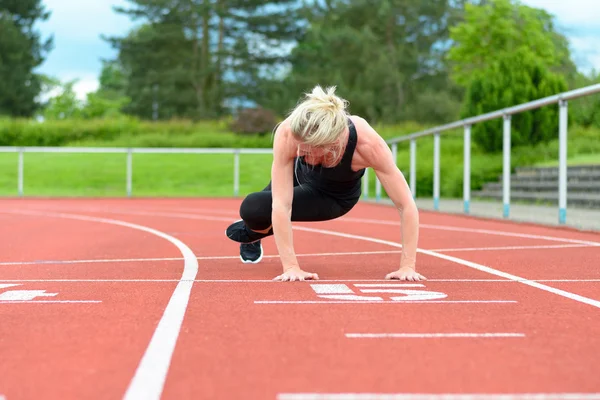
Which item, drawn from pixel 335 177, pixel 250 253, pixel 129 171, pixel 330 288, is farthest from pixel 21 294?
pixel 129 171

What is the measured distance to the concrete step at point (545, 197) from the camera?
15.3 meters

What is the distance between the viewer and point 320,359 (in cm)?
298

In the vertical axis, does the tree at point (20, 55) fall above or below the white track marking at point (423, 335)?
above

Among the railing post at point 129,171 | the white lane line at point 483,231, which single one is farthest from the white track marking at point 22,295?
the railing post at point 129,171

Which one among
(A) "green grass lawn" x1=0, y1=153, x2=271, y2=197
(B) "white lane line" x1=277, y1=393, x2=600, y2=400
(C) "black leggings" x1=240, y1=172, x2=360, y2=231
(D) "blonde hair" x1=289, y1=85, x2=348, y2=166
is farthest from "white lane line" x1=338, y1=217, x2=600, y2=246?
(A) "green grass lawn" x1=0, y1=153, x2=271, y2=197

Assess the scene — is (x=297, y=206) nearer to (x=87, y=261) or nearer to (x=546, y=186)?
(x=87, y=261)

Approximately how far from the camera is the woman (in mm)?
4719

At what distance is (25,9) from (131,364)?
57.5 metres

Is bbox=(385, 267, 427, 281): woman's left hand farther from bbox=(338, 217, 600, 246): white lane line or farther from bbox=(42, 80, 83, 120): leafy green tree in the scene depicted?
bbox=(42, 80, 83, 120): leafy green tree

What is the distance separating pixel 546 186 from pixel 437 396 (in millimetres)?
16297

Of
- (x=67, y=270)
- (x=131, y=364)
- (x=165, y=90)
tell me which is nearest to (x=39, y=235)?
(x=67, y=270)

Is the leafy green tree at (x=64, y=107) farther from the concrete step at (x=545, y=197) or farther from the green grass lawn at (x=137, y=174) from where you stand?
the concrete step at (x=545, y=197)

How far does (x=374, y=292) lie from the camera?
480cm

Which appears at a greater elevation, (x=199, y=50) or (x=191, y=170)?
(x=199, y=50)
